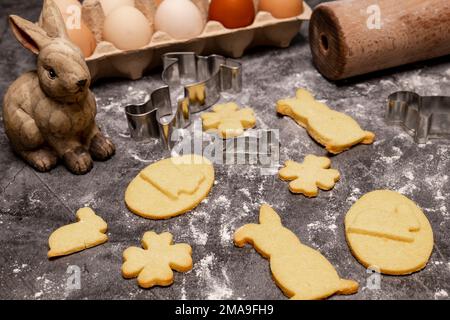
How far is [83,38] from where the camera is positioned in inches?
73.9

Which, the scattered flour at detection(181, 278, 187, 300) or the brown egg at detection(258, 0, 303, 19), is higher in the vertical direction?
the brown egg at detection(258, 0, 303, 19)

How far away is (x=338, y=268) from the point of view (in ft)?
4.39

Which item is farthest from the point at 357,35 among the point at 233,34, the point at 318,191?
the point at 318,191

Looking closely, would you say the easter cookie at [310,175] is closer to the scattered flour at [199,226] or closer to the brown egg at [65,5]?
the scattered flour at [199,226]

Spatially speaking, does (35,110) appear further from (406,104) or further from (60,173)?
(406,104)

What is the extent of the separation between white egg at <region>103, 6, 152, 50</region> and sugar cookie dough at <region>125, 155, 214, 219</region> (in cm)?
53

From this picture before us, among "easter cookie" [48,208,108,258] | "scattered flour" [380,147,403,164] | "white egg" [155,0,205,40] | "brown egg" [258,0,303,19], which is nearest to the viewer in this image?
"easter cookie" [48,208,108,258]

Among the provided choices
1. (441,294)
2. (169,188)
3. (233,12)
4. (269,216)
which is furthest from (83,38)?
(441,294)

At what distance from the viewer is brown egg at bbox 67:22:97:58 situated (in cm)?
187

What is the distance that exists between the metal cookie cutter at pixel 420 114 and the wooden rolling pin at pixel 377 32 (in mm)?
178

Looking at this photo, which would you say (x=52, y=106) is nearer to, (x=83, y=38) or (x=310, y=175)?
(x=83, y=38)

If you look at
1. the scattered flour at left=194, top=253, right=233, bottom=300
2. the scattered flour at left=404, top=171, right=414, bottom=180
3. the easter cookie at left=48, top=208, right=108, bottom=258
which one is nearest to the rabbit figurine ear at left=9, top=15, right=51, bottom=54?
the easter cookie at left=48, top=208, right=108, bottom=258

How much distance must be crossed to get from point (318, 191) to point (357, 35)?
2.00ft

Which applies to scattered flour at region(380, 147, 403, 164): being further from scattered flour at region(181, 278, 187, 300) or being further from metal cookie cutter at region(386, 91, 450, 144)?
scattered flour at region(181, 278, 187, 300)
